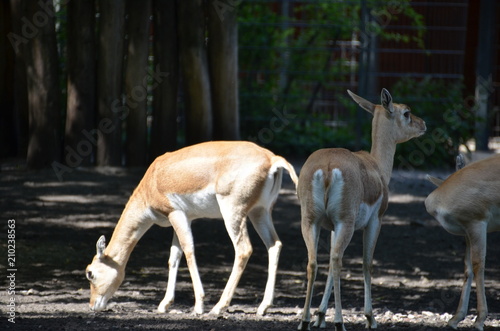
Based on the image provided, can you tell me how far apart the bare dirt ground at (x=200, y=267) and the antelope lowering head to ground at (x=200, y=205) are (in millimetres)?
260

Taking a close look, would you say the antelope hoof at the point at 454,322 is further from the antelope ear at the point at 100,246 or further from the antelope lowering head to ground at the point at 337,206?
the antelope ear at the point at 100,246

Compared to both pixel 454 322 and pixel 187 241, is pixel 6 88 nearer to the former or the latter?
pixel 187 241

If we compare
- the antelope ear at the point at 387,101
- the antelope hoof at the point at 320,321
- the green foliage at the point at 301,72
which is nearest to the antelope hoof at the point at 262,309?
the antelope hoof at the point at 320,321

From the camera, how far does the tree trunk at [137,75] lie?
440 inches

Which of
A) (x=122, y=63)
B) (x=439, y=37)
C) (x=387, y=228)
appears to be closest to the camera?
(x=387, y=228)

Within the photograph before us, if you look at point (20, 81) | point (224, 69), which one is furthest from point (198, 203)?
point (20, 81)

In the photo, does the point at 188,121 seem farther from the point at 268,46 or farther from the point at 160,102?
the point at 268,46

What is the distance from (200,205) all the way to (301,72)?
7.31 m

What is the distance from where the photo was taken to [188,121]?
11539 mm

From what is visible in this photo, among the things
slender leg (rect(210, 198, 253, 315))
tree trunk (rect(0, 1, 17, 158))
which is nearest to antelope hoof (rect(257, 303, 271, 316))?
slender leg (rect(210, 198, 253, 315))

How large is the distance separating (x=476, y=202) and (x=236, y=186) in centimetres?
184

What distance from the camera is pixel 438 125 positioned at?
42.8 feet

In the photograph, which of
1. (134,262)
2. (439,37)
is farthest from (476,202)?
(439,37)

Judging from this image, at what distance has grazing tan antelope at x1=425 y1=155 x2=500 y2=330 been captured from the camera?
5832 millimetres
